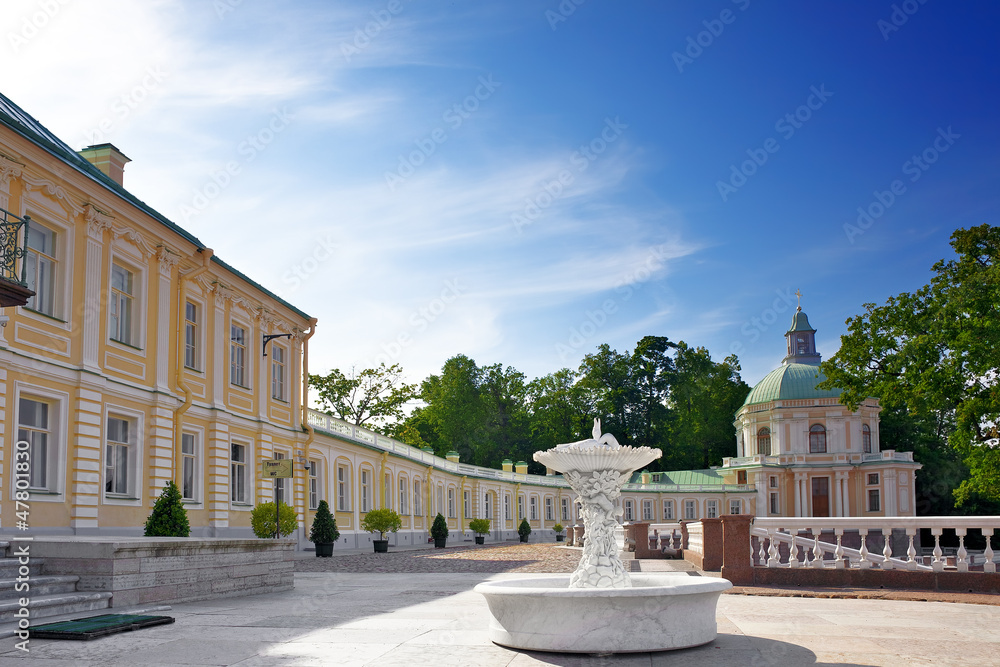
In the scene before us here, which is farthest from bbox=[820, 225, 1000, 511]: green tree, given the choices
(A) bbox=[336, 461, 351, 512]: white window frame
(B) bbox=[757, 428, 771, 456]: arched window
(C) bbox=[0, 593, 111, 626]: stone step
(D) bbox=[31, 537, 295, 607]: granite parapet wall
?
(B) bbox=[757, 428, 771, 456]: arched window

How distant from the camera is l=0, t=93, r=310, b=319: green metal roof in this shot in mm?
15349

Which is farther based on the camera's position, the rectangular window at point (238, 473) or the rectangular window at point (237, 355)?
the rectangular window at point (237, 355)

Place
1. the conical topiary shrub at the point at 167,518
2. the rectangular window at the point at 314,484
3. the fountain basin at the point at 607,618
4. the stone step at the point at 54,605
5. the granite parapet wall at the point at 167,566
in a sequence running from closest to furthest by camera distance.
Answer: the fountain basin at the point at 607,618 → the stone step at the point at 54,605 → the granite parapet wall at the point at 167,566 → the conical topiary shrub at the point at 167,518 → the rectangular window at the point at 314,484

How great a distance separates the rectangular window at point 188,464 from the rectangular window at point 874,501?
52.1 m

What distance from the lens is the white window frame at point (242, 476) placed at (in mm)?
23859

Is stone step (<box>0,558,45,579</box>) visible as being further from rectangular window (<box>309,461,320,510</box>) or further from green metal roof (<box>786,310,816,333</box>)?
green metal roof (<box>786,310,816,333</box>)

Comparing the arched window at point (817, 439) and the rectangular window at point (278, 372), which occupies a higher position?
the rectangular window at point (278, 372)

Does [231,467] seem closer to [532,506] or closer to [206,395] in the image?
[206,395]

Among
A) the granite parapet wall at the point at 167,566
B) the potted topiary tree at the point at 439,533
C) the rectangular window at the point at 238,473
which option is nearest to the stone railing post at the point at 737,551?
the granite parapet wall at the point at 167,566

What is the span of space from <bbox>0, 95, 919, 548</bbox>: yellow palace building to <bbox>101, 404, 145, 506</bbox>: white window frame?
32mm

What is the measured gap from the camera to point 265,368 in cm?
2648

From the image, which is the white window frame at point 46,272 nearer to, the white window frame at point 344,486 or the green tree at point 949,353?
the white window frame at point 344,486

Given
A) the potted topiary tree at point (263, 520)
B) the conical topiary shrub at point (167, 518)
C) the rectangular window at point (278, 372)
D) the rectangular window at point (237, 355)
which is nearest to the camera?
the conical topiary shrub at point (167, 518)

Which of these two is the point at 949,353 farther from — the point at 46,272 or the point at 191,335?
the point at 46,272
